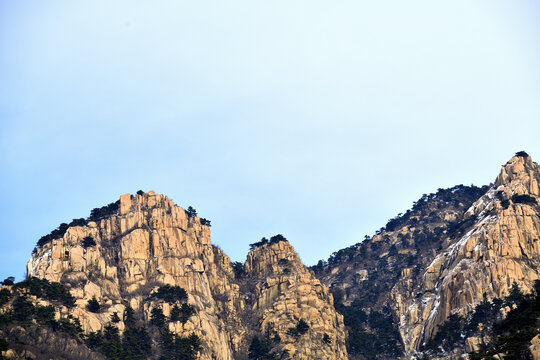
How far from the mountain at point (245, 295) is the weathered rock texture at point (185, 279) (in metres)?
0.31

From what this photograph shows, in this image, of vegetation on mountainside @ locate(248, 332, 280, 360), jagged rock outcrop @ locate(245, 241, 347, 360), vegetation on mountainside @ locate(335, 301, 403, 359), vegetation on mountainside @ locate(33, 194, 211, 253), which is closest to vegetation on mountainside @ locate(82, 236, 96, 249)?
vegetation on mountainside @ locate(33, 194, 211, 253)

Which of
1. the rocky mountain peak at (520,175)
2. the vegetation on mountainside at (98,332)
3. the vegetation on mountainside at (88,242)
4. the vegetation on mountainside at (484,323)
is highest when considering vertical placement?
the rocky mountain peak at (520,175)

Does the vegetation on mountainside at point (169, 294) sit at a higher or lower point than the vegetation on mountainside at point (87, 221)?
lower

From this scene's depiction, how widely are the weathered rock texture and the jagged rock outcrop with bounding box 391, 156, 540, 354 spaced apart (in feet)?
61.9

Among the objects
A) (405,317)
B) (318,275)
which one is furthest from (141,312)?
(318,275)

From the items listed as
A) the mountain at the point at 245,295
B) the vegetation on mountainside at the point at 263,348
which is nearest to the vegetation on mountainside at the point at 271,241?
the mountain at the point at 245,295

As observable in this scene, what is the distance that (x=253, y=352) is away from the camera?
13325 cm

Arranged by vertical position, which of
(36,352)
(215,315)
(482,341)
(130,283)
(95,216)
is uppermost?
(95,216)

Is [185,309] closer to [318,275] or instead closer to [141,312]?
[141,312]

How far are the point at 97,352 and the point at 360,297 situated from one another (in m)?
83.8

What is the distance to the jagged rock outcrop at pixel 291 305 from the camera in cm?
13362

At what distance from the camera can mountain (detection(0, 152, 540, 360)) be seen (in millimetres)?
115312

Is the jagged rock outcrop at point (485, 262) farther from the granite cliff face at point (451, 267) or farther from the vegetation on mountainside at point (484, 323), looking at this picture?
the vegetation on mountainside at point (484, 323)

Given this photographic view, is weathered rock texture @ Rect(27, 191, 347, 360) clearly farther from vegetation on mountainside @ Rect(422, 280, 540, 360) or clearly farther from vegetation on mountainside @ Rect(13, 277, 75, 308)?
vegetation on mountainside @ Rect(422, 280, 540, 360)
